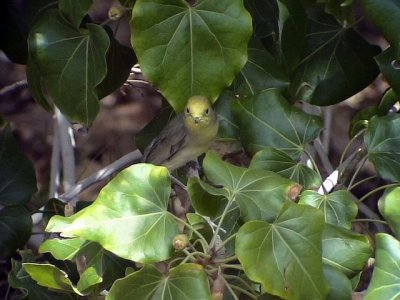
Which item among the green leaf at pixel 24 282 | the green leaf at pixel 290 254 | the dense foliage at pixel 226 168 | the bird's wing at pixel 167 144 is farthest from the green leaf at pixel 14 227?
the green leaf at pixel 290 254

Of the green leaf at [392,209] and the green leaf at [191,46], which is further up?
the green leaf at [191,46]

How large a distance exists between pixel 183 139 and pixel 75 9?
588mm

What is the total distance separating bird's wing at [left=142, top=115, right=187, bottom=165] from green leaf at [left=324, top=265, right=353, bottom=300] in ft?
2.28

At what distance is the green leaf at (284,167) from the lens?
1.56m

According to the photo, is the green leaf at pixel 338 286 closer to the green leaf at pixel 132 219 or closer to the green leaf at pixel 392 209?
the green leaf at pixel 392 209

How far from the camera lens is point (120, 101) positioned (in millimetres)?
3359

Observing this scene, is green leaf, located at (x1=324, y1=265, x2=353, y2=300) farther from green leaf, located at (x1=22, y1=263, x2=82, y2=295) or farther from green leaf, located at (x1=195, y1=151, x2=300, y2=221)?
green leaf, located at (x1=22, y1=263, x2=82, y2=295)

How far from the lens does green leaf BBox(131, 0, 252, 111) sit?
1528mm

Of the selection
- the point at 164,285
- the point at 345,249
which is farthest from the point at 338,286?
the point at 164,285

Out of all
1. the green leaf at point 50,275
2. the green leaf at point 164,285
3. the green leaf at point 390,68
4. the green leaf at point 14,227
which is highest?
the green leaf at point 390,68

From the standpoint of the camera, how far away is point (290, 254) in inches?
50.9

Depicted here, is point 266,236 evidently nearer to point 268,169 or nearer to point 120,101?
point 268,169

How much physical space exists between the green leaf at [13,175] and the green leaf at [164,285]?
2.51ft

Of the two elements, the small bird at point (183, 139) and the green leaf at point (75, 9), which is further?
the small bird at point (183, 139)
